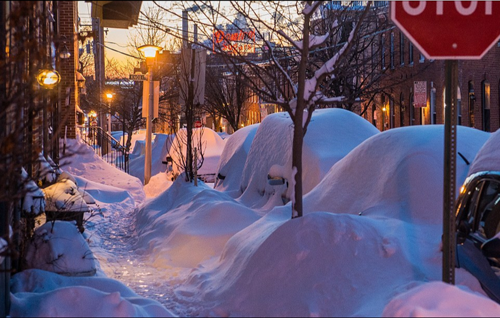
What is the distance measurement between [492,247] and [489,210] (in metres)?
0.44

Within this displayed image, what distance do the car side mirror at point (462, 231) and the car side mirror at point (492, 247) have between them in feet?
1.72

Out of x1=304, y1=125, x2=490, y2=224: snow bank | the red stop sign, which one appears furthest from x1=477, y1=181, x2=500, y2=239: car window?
the red stop sign

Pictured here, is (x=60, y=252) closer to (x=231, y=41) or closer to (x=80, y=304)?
→ (x=80, y=304)

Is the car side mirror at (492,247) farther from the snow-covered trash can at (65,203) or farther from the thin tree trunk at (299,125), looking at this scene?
the snow-covered trash can at (65,203)

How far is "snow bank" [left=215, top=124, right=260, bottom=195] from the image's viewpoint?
16.5 m

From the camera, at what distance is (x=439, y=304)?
4.60 metres

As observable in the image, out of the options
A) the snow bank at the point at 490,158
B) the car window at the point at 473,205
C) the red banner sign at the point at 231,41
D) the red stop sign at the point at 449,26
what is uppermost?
the red banner sign at the point at 231,41

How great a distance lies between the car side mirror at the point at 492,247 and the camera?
19.7ft

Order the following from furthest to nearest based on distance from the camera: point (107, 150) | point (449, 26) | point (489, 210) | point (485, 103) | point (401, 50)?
point (401, 50)
point (107, 150)
point (485, 103)
point (489, 210)
point (449, 26)

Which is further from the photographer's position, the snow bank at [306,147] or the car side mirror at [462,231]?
the snow bank at [306,147]

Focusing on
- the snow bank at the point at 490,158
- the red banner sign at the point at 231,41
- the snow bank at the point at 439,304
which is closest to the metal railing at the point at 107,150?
the red banner sign at the point at 231,41

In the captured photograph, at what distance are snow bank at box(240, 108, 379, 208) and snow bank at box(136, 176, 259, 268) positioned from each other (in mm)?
779

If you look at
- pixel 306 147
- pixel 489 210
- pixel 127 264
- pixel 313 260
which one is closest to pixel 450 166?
pixel 489 210

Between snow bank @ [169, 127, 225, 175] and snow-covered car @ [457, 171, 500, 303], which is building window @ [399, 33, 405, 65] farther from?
snow-covered car @ [457, 171, 500, 303]
